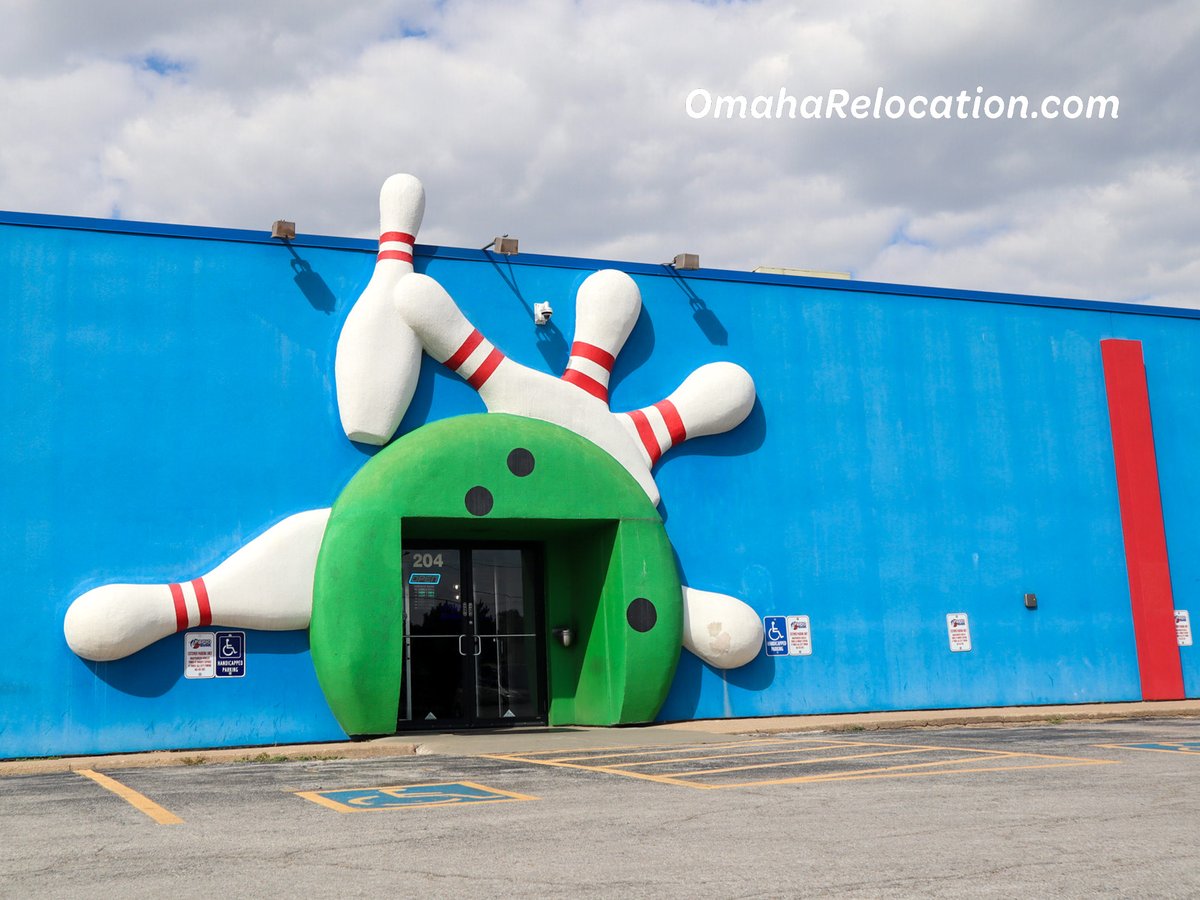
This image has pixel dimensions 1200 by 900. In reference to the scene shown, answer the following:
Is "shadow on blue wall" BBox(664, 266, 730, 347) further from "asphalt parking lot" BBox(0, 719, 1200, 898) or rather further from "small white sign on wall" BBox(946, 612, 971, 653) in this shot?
"asphalt parking lot" BBox(0, 719, 1200, 898)

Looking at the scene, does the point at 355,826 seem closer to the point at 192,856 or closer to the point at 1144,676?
the point at 192,856

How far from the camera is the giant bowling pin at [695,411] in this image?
1508 cm

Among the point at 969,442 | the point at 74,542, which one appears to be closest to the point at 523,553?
the point at 74,542

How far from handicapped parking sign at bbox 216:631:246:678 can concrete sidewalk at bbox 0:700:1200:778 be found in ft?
2.78

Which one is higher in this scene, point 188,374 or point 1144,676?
point 188,374

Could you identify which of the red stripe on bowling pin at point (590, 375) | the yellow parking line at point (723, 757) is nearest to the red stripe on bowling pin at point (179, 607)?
the red stripe on bowling pin at point (590, 375)

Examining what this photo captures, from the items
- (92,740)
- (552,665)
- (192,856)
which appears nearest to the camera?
(192,856)

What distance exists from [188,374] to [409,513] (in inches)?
123

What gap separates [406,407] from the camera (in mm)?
14125

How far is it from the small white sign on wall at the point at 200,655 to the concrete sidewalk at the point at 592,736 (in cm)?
86

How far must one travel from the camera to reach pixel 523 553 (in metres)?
15.4

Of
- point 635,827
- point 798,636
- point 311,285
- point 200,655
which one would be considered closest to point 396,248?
point 311,285

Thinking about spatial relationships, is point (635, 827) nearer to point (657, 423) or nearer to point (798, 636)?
point (657, 423)

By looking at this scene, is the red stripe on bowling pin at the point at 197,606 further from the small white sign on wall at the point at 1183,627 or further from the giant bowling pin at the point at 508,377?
the small white sign on wall at the point at 1183,627
